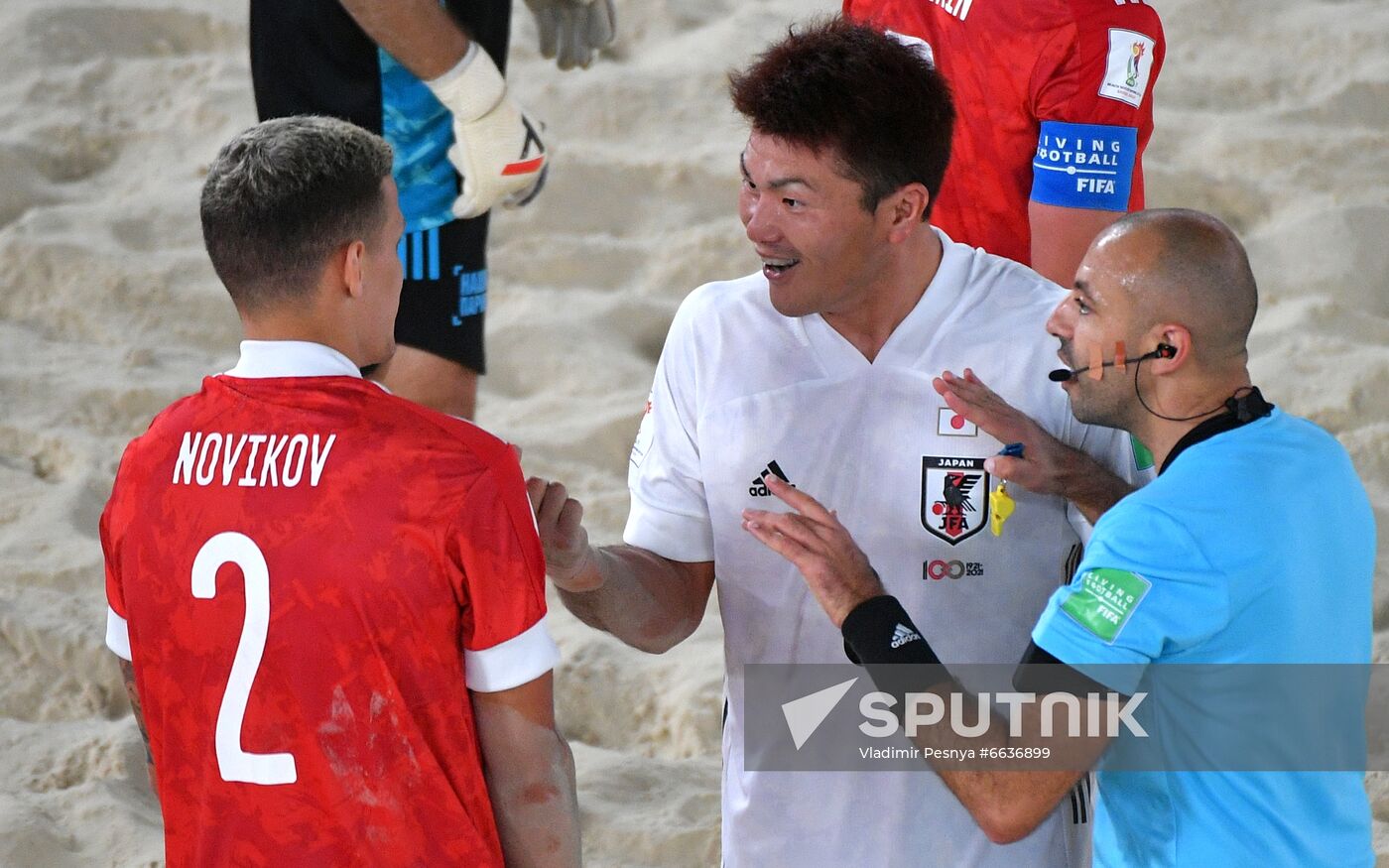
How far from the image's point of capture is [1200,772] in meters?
1.68

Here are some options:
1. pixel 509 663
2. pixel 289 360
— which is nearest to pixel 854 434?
pixel 509 663

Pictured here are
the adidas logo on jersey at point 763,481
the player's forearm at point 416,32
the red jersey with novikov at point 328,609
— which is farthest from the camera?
the player's forearm at point 416,32

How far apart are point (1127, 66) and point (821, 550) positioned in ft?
3.53

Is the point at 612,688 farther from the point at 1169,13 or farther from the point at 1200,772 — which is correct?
the point at 1169,13

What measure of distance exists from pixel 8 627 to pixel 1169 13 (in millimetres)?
3431

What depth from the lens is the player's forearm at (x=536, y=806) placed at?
5.57 ft

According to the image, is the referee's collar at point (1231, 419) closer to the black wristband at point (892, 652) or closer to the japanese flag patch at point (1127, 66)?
the black wristband at point (892, 652)

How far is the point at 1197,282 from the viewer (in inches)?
68.7

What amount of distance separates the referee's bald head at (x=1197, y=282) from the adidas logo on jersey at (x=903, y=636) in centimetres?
42

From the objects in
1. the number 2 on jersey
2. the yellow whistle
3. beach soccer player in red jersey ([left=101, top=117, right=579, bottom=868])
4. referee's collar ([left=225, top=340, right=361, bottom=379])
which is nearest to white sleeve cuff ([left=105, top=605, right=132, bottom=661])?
beach soccer player in red jersey ([left=101, top=117, right=579, bottom=868])

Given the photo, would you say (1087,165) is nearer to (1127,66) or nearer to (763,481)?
(1127,66)

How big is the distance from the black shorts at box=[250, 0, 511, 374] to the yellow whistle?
3.86ft

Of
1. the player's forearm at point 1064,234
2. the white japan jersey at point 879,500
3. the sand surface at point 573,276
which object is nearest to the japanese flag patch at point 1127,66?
the player's forearm at point 1064,234

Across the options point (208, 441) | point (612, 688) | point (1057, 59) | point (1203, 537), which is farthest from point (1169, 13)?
point (208, 441)
